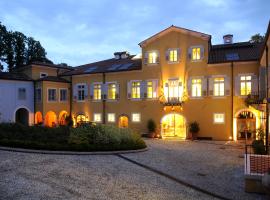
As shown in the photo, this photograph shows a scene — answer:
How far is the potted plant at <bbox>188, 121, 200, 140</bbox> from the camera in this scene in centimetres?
2209

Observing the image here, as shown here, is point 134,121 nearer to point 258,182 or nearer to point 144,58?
point 144,58

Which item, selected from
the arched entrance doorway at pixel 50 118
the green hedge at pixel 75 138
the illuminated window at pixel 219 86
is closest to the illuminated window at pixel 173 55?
the illuminated window at pixel 219 86

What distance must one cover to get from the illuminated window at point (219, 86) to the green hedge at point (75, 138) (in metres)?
9.86

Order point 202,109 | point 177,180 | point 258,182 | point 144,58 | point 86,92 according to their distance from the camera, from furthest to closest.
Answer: point 86,92 < point 144,58 < point 202,109 < point 177,180 < point 258,182

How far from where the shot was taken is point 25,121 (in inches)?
1147

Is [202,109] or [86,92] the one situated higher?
[86,92]

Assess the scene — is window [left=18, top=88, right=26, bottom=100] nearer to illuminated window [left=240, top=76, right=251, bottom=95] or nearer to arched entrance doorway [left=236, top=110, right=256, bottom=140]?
arched entrance doorway [left=236, top=110, right=256, bottom=140]

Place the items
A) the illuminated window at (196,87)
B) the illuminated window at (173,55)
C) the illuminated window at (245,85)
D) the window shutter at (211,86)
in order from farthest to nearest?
the illuminated window at (173,55) < the illuminated window at (196,87) < the window shutter at (211,86) < the illuminated window at (245,85)

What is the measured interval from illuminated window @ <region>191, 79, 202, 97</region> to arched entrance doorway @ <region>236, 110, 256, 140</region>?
3.91 metres

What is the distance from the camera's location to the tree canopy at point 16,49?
35.3 m

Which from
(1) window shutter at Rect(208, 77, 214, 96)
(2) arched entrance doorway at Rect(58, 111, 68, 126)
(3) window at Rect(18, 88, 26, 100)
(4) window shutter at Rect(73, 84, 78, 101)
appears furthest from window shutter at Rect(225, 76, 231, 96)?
(3) window at Rect(18, 88, 26, 100)

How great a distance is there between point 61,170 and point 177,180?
4.62 meters

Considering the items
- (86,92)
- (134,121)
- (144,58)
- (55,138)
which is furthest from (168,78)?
(55,138)

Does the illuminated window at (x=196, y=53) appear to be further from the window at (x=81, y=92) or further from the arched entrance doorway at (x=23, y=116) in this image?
the arched entrance doorway at (x=23, y=116)
